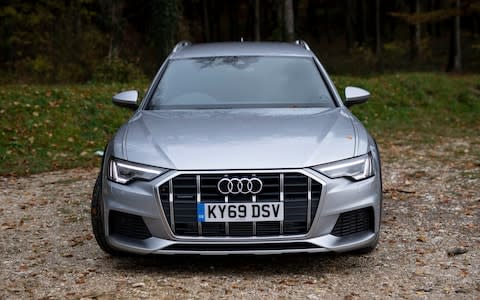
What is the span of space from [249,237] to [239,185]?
0.35 metres

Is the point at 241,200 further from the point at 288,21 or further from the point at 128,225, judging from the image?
the point at 288,21

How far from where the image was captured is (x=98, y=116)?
13977mm

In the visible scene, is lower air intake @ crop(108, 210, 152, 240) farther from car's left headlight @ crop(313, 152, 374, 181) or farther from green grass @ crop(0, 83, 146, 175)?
green grass @ crop(0, 83, 146, 175)

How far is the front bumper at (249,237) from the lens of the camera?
4934mm

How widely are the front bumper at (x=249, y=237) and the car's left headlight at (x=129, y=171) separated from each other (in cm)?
4

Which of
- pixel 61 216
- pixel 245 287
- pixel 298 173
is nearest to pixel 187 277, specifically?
pixel 245 287

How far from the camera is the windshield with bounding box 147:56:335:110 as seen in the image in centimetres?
618

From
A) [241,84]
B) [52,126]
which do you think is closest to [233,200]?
[241,84]

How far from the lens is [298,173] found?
192 inches

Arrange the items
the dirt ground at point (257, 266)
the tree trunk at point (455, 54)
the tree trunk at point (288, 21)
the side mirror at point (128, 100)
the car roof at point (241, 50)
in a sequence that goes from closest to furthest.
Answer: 1. the dirt ground at point (257, 266)
2. the side mirror at point (128, 100)
3. the car roof at point (241, 50)
4. the tree trunk at point (288, 21)
5. the tree trunk at point (455, 54)

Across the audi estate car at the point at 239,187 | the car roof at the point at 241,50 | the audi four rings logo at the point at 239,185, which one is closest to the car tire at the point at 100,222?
the audi estate car at the point at 239,187

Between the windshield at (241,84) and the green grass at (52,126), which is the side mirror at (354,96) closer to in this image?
the windshield at (241,84)

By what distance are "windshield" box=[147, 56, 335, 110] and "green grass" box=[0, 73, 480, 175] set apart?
494 cm

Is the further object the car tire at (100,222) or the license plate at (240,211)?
the car tire at (100,222)
